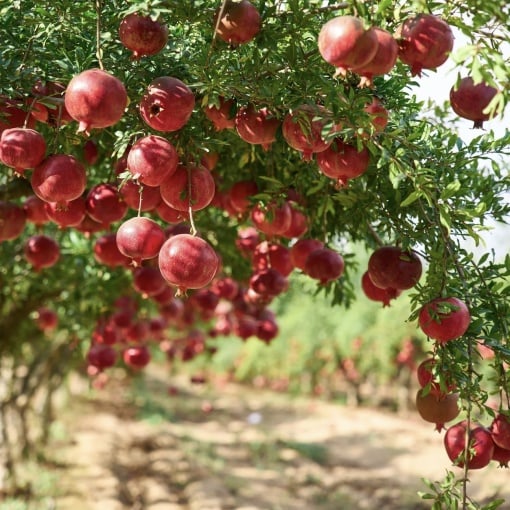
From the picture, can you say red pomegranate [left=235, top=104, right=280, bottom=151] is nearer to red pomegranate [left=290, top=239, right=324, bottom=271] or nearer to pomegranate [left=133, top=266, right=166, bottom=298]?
red pomegranate [left=290, top=239, right=324, bottom=271]

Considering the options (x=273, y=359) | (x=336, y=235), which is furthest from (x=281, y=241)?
(x=273, y=359)

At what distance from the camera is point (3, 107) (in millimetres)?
1787

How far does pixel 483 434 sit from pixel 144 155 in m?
1.20

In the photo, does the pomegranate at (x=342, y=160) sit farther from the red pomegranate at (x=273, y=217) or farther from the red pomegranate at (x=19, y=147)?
the red pomegranate at (x=19, y=147)

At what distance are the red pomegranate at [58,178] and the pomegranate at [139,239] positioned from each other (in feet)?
0.56

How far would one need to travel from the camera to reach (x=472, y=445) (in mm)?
1744

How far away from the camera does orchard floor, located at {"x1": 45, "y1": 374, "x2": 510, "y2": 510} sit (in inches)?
268

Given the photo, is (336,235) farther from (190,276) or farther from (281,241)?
(190,276)

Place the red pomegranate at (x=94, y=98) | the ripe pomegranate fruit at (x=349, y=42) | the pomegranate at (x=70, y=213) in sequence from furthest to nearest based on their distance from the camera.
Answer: the pomegranate at (x=70, y=213), the red pomegranate at (x=94, y=98), the ripe pomegranate fruit at (x=349, y=42)

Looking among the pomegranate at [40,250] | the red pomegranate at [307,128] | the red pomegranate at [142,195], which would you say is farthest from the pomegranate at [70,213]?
the red pomegranate at [307,128]

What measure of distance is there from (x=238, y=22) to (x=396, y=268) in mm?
879

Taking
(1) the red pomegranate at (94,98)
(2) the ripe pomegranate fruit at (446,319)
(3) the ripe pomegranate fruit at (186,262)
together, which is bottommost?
(2) the ripe pomegranate fruit at (446,319)

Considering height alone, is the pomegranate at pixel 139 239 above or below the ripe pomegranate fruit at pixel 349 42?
below

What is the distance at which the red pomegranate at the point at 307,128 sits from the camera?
62.2 inches
